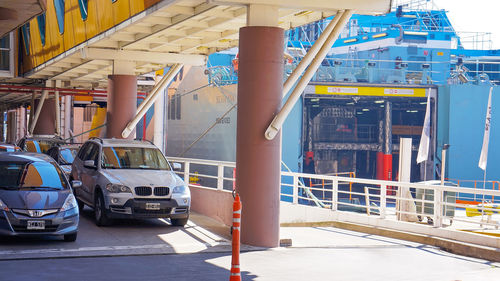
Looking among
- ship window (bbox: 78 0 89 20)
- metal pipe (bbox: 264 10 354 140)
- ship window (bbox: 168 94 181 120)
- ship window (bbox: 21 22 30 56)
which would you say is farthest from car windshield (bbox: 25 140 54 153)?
ship window (bbox: 168 94 181 120)

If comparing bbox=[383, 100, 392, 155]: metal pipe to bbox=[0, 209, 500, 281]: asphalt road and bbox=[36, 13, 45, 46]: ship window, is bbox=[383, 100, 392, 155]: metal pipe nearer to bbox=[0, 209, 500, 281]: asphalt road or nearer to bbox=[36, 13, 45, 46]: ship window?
bbox=[36, 13, 45, 46]: ship window

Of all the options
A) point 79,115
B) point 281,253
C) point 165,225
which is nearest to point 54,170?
point 165,225

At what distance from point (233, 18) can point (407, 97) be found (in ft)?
94.5

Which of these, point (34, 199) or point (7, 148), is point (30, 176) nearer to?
point (34, 199)

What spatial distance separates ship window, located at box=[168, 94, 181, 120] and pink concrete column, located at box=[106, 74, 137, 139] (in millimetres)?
23374

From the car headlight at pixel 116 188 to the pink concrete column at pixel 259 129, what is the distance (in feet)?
8.88

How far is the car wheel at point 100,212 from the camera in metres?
15.0

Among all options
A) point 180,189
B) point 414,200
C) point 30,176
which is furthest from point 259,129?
point 414,200

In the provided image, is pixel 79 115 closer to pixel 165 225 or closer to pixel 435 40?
pixel 435 40

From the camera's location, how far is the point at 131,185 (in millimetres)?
14891

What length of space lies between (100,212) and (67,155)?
6838 mm

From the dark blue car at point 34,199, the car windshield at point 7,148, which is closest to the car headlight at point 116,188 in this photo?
the dark blue car at point 34,199

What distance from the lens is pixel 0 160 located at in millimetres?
13305

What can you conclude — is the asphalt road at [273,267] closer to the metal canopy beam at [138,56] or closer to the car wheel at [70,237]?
the car wheel at [70,237]
